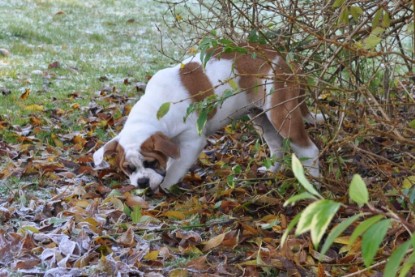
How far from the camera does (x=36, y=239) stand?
3.78 meters

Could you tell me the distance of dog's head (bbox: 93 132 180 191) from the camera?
15.8 feet

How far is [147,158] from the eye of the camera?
4836 mm

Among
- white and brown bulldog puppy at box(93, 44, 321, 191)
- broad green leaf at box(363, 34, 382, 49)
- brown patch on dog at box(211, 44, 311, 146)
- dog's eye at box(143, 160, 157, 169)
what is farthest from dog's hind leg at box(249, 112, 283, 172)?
broad green leaf at box(363, 34, 382, 49)

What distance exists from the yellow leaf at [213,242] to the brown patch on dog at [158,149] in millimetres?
1150

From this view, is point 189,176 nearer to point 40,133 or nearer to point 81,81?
point 40,133

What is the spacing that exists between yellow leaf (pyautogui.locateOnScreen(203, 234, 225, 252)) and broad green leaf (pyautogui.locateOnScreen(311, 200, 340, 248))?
249 centimetres

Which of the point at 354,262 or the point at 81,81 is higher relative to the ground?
the point at 81,81

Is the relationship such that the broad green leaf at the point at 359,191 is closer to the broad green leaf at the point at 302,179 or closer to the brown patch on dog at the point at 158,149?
the broad green leaf at the point at 302,179

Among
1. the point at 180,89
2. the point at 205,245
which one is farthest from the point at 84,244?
the point at 180,89

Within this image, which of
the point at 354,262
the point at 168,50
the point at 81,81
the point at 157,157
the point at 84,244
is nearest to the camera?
the point at 354,262

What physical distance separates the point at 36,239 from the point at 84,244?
0.93 ft

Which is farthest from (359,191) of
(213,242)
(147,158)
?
(147,158)

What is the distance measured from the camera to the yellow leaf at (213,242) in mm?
3739

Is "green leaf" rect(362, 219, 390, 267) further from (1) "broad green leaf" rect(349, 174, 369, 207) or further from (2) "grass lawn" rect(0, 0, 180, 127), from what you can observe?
(2) "grass lawn" rect(0, 0, 180, 127)
